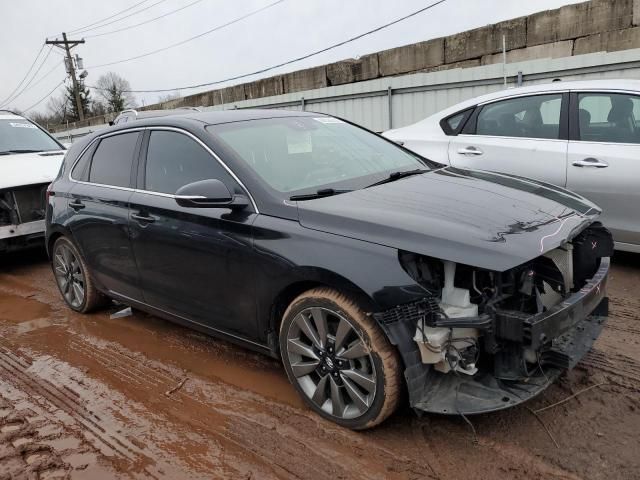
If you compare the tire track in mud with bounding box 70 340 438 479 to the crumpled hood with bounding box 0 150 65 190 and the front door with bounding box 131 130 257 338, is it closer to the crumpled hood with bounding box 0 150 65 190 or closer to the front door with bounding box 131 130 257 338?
the front door with bounding box 131 130 257 338

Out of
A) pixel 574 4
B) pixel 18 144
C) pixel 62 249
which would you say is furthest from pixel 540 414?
pixel 574 4

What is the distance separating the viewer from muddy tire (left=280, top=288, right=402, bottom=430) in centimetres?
259

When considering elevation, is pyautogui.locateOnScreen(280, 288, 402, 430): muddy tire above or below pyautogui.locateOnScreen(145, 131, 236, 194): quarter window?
below

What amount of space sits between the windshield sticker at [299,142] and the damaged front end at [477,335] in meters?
1.34

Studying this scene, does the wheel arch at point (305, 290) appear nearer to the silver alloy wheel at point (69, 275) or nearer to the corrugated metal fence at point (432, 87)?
the silver alloy wheel at point (69, 275)

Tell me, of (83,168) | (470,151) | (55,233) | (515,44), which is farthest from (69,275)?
(515,44)

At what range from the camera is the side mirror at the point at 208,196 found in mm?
3014

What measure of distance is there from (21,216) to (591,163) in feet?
20.5

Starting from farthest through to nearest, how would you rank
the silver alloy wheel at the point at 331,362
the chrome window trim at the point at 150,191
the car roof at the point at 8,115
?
the car roof at the point at 8,115 < the chrome window trim at the point at 150,191 < the silver alloy wheel at the point at 331,362

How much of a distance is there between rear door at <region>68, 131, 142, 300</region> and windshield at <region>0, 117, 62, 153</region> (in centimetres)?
354

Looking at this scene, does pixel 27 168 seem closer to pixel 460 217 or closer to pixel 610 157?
pixel 460 217

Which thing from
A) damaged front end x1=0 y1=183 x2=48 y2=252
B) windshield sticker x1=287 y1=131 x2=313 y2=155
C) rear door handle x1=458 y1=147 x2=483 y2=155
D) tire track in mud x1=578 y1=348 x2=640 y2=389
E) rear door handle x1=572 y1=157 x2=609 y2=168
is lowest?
tire track in mud x1=578 y1=348 x2=640 y2=389

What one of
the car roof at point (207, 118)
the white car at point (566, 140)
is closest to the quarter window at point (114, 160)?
the car roof at point (207, 118)

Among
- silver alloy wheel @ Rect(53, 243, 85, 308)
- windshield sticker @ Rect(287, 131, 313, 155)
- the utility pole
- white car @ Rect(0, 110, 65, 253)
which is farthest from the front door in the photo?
the utility pole
